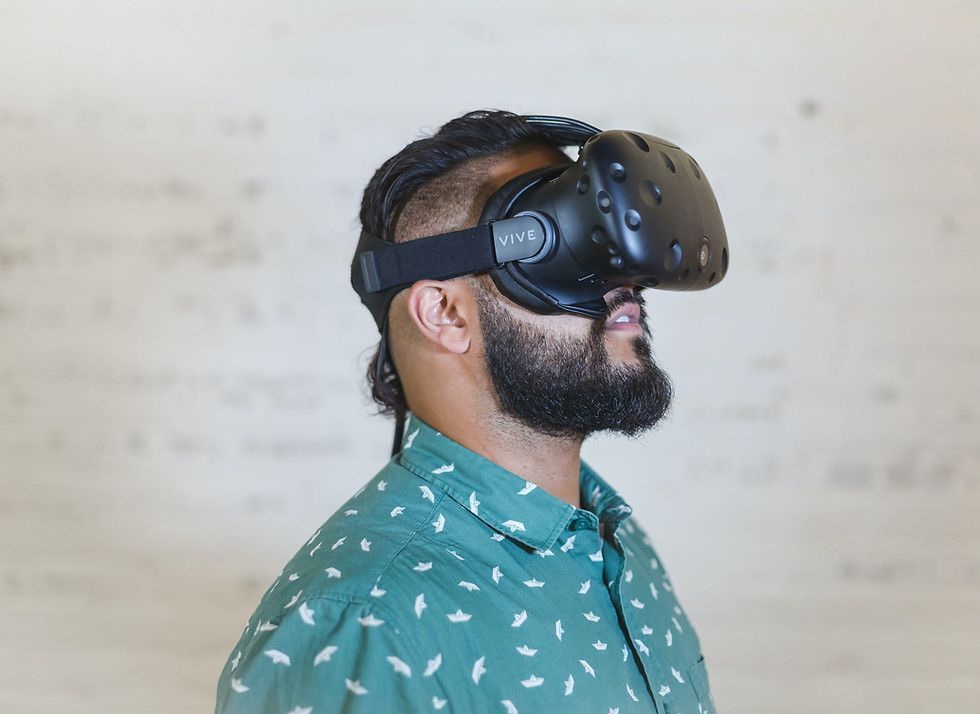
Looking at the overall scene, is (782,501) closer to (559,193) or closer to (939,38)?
(939,38)

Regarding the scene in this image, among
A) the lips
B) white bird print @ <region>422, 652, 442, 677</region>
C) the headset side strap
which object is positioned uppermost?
the headset side strap

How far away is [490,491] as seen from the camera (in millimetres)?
1235

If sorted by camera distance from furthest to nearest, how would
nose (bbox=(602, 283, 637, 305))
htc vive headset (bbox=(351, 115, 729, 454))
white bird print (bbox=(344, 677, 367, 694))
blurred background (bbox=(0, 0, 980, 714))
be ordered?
blurred background (bbox=(0, 0, 980, 714))
nose (bbox=(602, 283, 637, 305))
htc vive headset (bbox=(351, 115, 729, 454))
white bird print (bbox=(344, 677, 367, 694))

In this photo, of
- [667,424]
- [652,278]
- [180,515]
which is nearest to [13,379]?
[180,515]

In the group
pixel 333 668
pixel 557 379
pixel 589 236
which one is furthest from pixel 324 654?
pixel 589 236

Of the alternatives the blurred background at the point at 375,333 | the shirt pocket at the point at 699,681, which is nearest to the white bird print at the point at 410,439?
the shirt pocket at the point at 699,681

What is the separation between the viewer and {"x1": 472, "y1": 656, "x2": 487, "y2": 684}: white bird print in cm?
106

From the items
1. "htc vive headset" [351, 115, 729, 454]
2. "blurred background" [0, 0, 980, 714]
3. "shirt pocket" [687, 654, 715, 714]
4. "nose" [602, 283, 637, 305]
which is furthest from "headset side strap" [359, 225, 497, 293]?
"blurred background" [0, 0, 980, 714]

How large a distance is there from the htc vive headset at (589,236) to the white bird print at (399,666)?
1.63 feet

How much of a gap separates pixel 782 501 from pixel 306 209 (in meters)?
1.27

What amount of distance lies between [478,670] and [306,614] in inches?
7.8

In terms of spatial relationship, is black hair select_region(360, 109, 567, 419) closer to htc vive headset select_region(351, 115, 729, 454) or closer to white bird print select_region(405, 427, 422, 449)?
htc vive headset select_region(351, 115, 729, 454)

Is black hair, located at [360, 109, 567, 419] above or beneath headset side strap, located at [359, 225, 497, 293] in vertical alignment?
above

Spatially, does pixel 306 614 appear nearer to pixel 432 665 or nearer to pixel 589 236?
pixel 432 665
